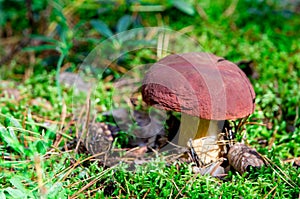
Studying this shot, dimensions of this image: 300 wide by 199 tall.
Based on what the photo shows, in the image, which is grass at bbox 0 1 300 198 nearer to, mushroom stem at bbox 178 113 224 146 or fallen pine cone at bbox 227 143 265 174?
fallen pine cone at bbox 227 143 265 174

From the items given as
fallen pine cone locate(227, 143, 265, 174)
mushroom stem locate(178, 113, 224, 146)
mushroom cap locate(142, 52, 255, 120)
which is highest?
mushroom cap locate(142, 52, 255, 120)

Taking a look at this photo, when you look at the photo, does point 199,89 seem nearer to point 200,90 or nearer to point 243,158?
point 200,90

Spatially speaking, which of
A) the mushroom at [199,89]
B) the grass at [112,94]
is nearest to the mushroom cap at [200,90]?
the mushroom at [199,89]

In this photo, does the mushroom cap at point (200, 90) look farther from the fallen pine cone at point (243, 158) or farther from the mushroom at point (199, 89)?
the fallen pine cone at point (243, 158)

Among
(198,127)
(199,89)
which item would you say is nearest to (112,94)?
(198,127)

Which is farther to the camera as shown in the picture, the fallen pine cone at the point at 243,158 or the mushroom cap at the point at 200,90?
the fallen pine cone at the point at 243,158


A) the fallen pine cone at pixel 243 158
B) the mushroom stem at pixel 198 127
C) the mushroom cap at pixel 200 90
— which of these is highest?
the mushroom cap at pixel 200 90

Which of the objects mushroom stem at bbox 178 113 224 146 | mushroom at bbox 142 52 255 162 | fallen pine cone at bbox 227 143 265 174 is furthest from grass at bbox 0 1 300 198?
mushroom at bbox 142 52 255 162

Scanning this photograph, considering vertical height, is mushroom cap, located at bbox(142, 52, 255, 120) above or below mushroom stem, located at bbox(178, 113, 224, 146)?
above
